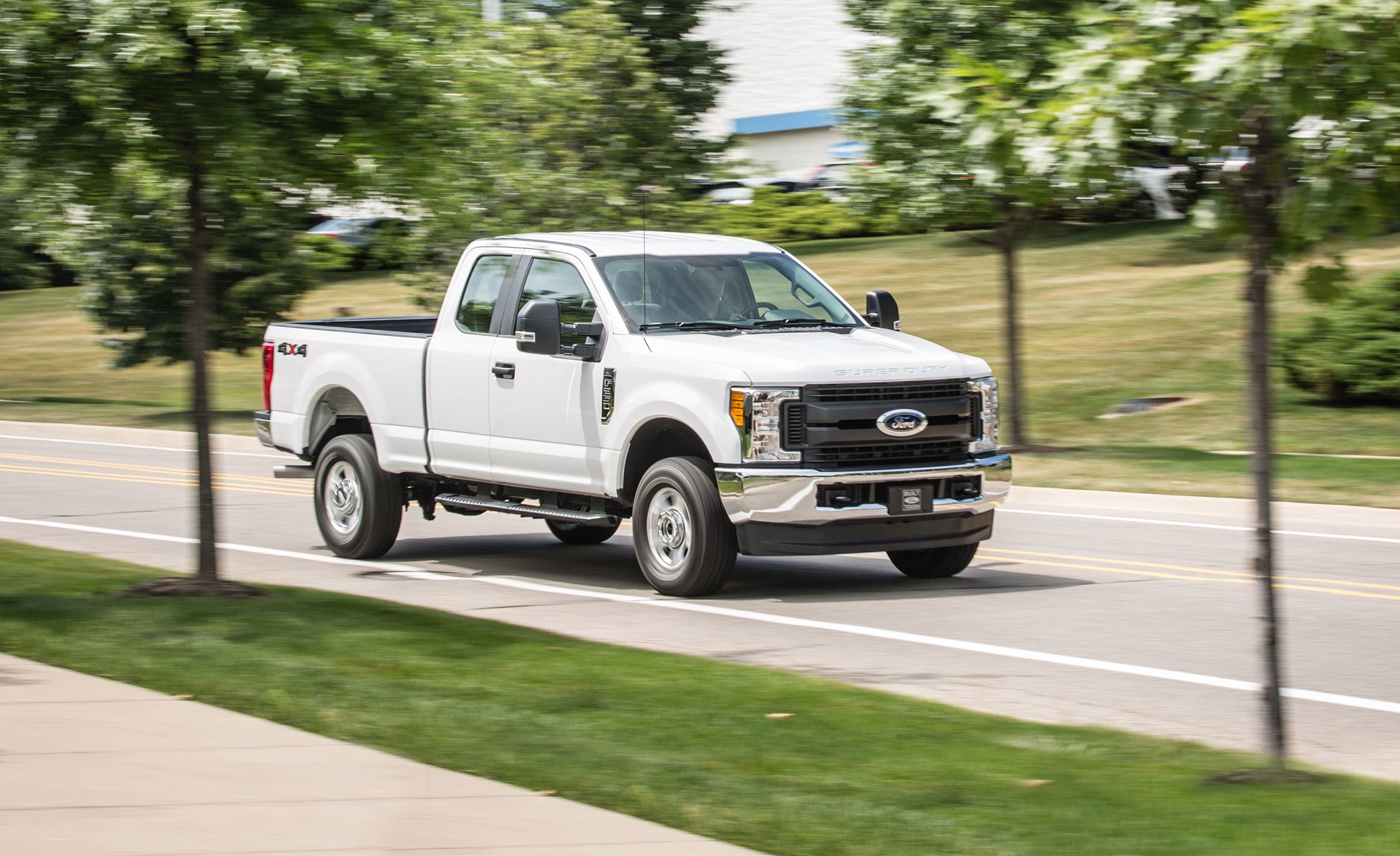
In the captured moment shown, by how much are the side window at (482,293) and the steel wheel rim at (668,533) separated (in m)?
2.02

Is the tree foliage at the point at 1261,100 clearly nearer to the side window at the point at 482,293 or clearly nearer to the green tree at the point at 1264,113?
the green tree at the point at 1264,113

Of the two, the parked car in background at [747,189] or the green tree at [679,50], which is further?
the parked car in background at [747,189]

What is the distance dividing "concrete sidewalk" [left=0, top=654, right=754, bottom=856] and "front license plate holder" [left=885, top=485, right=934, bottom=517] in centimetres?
457

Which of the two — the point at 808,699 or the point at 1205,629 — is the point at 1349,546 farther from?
the point at 808,699

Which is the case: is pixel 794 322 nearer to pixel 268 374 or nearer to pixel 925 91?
pixel 268 374

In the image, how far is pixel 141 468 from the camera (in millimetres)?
20328

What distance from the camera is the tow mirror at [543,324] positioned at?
1138cm

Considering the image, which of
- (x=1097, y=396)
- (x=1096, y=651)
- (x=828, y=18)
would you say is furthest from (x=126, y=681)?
(x=828, y=18)

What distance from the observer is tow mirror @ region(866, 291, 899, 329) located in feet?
41.1

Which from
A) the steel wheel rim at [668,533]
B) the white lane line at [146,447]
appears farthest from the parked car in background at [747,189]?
the steel wheel rim at [668,533]

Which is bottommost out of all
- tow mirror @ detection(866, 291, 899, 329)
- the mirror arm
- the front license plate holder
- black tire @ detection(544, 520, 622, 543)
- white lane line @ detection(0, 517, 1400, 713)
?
white lane line @ detection(0, 517, 1400, 713)

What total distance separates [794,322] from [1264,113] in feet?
19.9

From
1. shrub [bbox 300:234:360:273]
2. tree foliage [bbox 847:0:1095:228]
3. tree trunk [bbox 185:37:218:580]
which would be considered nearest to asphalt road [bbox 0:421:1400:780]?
tree trunk [bbox 185:37:218:580]

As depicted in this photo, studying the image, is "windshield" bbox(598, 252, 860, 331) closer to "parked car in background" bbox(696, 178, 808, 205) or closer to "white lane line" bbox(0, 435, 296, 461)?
"white lane line" bbox(0, 435, 296, 461)
